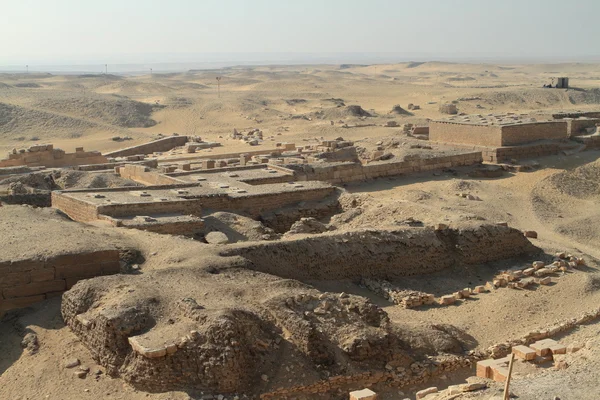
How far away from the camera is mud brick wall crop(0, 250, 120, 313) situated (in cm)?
1013

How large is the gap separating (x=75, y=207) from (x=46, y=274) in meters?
4.88

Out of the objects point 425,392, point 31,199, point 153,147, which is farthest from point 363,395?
point 153,147

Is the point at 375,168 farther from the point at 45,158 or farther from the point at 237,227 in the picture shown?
the point at 45,158

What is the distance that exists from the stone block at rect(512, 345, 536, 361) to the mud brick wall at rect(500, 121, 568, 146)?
49.5 feet

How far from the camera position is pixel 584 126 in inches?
1078

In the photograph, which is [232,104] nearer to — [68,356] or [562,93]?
[562,93]

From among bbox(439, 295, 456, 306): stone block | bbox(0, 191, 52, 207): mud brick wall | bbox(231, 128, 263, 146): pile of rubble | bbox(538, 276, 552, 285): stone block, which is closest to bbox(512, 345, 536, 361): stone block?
bbox(439, 295, 456, 306): stone block

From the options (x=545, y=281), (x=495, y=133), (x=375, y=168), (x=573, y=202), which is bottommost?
(x=573, y=202)

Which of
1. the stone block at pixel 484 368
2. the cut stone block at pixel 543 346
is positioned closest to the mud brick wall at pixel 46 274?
the stone block at pixel 484 368

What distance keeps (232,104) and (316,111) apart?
679 cm

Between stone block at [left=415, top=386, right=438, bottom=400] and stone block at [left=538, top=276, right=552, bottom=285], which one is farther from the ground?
stone block at [left=415, top=386, right=438, bottom=400]

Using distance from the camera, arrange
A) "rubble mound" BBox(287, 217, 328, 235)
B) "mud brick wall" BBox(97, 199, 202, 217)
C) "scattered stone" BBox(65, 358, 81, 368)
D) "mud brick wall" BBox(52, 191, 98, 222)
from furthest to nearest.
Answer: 1. "rubble mound" BBox(287, 217, 328, 235)
2. "mud brick wall" BBox(52, 191, 98, 222)
3. "mud brick wall" BBox(97, 199, 202, 217)
4. "scattered stone" BBox(65, 358, 81, 368)

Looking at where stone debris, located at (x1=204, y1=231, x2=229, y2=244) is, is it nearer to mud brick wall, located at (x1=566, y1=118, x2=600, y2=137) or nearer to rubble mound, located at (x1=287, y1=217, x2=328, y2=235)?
rubble mound, located at (x1=287, y1=217, x2=328, y2=235)

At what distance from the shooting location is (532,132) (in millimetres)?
24984
